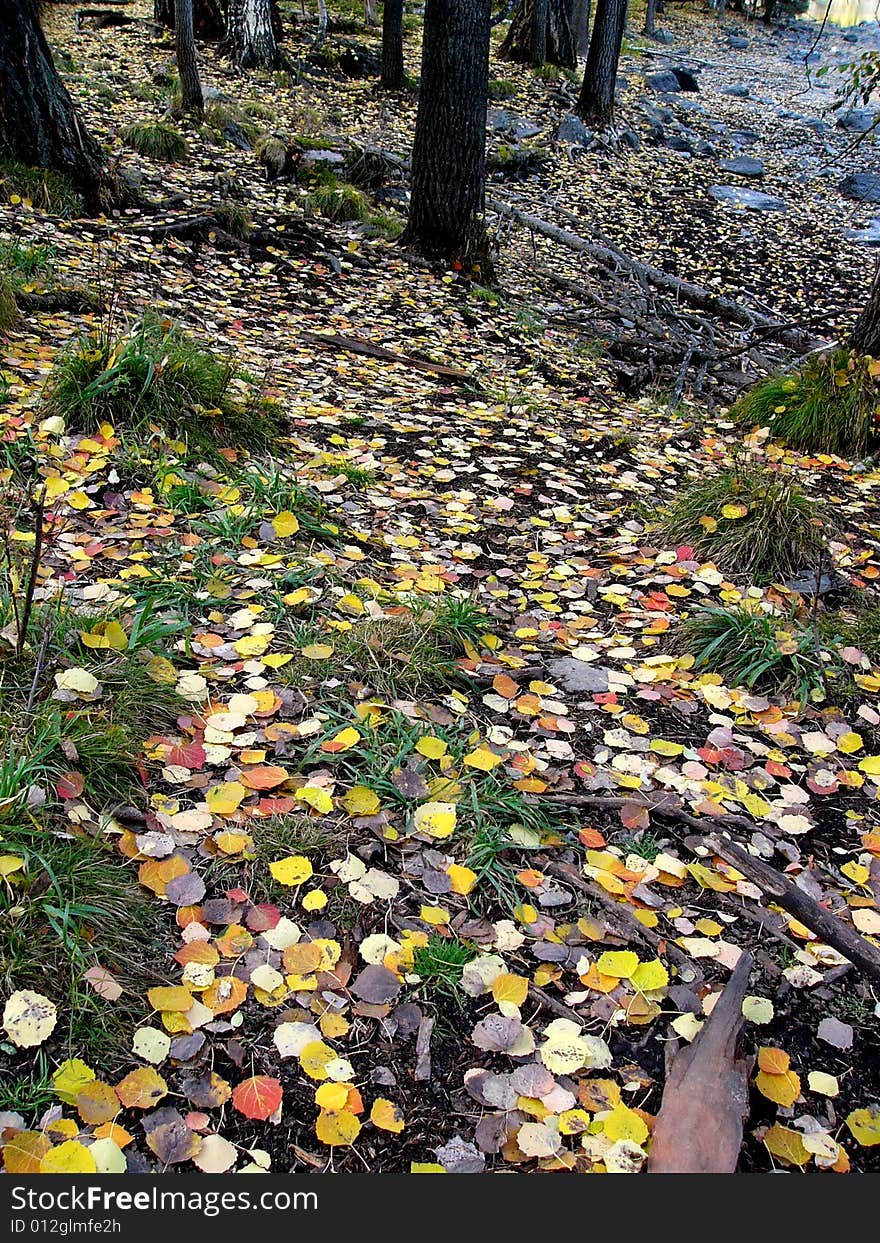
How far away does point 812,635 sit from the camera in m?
2.94

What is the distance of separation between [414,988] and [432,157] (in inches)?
240

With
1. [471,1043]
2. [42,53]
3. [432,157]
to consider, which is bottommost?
[471,1043]

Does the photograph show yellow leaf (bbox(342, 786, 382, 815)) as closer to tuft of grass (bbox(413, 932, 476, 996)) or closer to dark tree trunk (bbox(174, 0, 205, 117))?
tuft of grass (bbox(413, 932, 476, 996))

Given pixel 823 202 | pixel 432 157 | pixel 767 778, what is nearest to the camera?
pixel 767 778

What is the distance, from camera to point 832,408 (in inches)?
180

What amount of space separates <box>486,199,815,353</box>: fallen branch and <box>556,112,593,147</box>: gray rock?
4.00 metres

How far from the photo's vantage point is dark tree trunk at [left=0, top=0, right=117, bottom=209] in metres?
5.27

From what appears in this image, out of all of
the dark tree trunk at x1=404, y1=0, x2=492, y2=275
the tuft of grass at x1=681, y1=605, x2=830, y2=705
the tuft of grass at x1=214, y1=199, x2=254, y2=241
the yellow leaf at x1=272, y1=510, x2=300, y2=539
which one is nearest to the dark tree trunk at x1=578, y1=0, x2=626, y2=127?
the dark tree trunk at x1=404, y1=0, x2=492, y2=275

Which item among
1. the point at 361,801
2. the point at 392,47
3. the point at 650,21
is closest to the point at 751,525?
the point at 361,801

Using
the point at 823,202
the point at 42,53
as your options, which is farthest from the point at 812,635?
the point at 823,202

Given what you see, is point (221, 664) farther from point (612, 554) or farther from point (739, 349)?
point (739, 349)

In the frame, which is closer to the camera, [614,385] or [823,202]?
[614,385]

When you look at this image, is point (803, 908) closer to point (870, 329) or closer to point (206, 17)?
point (870, 329)

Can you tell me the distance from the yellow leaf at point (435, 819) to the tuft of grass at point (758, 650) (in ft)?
3.77
